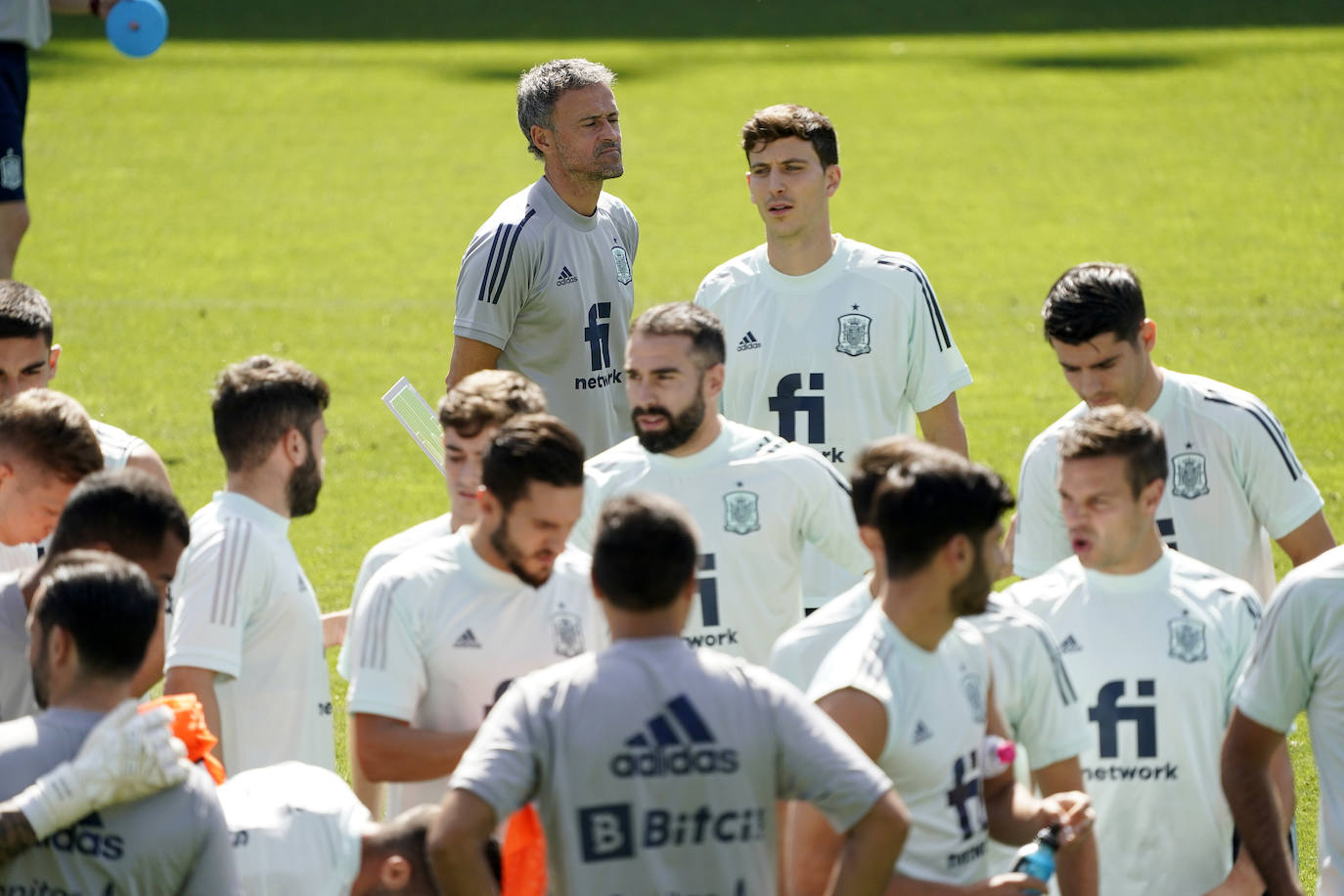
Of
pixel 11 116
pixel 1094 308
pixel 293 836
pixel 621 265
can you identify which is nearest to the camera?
pixel 293 836

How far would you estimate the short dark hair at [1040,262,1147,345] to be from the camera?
5.54 m

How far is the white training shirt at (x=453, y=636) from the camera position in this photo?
436 cm

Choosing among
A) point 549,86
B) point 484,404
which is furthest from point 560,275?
point 484,404

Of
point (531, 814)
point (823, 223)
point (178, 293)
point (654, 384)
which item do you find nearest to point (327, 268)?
point (178, 293)

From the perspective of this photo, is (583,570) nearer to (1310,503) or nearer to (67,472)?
(67,472)

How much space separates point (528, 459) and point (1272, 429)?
2625 mm

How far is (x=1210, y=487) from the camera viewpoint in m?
5.62

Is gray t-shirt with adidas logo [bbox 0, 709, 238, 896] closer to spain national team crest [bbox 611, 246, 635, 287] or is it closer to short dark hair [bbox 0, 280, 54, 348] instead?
short dark hair [bbox 0, 280, 54, 348]

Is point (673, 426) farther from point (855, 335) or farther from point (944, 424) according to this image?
point (944, 424)

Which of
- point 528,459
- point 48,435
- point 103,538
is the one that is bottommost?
point 103,538

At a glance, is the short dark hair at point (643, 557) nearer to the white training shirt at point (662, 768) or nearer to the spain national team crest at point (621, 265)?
the white training shirt at point (662, 768)

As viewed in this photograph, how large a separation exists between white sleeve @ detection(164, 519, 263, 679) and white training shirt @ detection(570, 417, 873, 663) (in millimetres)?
1013

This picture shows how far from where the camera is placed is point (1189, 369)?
48.7 feet

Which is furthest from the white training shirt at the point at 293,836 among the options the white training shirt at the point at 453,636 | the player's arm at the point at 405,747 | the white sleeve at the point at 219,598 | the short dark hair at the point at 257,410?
the short dark hair at the point at 257,410
